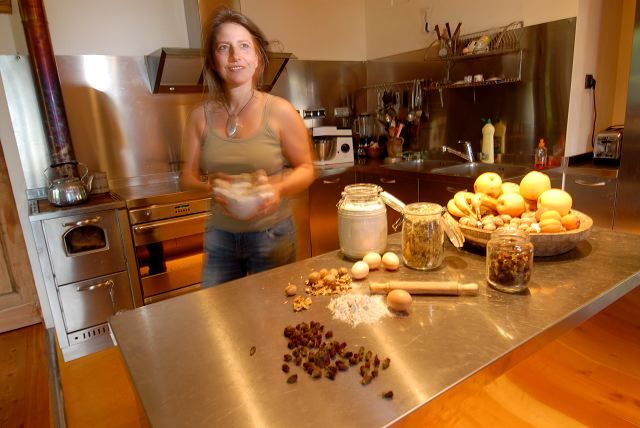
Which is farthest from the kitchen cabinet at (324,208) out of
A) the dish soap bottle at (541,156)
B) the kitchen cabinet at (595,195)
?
the kitchen cabinet at (595,195)

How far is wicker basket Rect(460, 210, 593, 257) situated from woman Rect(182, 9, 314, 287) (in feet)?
1.94

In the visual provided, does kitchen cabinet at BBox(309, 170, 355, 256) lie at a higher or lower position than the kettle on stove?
lower

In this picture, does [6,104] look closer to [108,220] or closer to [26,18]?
[26,18]

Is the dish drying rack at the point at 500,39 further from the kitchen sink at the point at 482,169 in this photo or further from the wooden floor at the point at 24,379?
the wooden floor at the point at 24,379

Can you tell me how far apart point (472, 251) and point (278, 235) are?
25.5 inches

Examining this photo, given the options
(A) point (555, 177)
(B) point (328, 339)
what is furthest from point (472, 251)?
(A) point (555, 177)

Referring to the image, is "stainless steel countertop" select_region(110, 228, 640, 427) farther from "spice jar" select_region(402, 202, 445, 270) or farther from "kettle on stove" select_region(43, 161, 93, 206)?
"kettle on stove" select_region(43, 161, 93, 206)

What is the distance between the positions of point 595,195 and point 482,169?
2.44 ft

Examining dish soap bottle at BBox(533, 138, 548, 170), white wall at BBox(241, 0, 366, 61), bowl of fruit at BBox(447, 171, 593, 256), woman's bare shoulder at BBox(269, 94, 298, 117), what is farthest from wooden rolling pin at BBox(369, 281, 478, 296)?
white wall at BBox(241, 0, 366, 61)

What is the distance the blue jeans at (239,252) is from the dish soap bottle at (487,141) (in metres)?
1.96

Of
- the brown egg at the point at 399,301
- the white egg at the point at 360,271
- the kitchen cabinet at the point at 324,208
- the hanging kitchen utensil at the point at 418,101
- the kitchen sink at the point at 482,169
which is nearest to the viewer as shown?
the brown egg at the point at 399,301

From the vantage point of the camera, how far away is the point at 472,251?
1156mm

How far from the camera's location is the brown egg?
2.77ft

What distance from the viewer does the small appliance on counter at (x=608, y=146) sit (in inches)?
93.7
